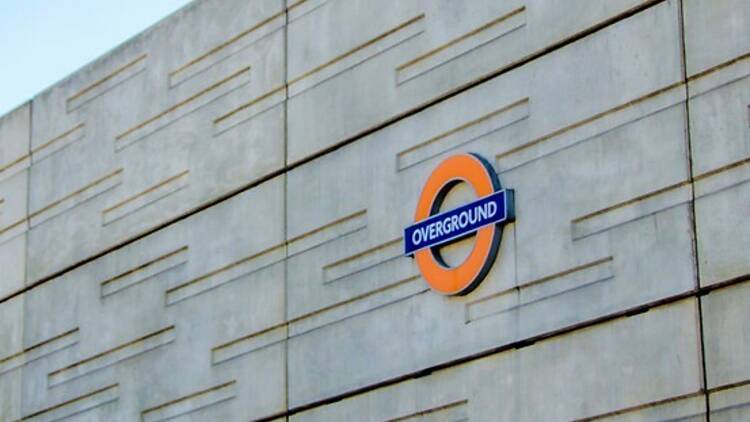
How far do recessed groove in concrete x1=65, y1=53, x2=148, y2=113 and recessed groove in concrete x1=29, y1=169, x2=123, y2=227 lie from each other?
3.00 ft

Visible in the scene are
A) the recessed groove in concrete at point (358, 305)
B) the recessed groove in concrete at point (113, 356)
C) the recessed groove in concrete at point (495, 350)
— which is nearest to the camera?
Result: the recessed groove in concrete at point (495, 350)

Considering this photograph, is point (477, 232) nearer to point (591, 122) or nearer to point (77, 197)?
point (591, 122)

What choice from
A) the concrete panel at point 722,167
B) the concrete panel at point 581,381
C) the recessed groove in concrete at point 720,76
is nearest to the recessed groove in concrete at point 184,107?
the concrete panel at point 581,381

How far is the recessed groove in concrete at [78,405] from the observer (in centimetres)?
1830

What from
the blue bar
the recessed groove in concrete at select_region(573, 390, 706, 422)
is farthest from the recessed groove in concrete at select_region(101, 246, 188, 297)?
the recessed groove in concrete at select_region(573, 390, 706, 422)

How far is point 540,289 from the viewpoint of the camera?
1400 cm

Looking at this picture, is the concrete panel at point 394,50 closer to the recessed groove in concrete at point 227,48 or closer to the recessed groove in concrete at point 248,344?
the recessed groove in concrete at point 227,48

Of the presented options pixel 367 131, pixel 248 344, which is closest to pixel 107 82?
pixel 248 344

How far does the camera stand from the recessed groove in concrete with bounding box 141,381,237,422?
16.9m

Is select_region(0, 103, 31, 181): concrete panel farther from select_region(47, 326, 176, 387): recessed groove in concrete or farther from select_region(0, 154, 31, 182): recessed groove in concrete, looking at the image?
select_region(47, 326, 176, 387): recessed groove in concrete

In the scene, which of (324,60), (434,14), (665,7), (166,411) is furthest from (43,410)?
(665,7)

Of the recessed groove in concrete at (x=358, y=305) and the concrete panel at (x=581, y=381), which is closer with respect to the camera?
the concrete panel at (x=581, y=381)

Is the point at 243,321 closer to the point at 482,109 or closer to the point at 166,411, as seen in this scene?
the point at 166,411

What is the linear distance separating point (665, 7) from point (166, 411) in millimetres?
6447
